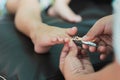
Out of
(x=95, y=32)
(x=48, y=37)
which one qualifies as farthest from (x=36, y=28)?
(x=95, y=32)

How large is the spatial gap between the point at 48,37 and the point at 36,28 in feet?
0.40

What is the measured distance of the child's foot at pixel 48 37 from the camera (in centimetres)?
91

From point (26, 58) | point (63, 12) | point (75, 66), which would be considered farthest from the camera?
point (63, 12)

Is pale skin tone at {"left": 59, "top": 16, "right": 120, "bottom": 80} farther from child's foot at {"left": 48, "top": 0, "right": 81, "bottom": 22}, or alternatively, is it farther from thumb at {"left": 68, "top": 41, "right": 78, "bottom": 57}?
child's foot at {"left": 48, "top": 0, "right": 81, "bottom": 22}

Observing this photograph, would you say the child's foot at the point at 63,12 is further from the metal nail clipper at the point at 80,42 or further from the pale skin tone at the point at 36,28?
the metal nail clipper at the point at 80,42

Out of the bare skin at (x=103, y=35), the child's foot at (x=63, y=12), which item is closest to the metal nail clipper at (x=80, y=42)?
the bare skin at (x=103, y=35)

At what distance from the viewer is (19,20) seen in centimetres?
113

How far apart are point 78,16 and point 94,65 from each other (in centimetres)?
38

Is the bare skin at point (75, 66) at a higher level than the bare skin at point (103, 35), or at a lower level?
lower

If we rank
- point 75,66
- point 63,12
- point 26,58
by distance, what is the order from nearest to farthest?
point 75,66 < point 26,58 < point 63,12

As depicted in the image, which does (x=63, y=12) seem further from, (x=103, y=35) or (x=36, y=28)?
(x=103, y=35)

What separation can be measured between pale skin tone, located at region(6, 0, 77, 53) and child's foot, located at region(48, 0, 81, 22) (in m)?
0.11

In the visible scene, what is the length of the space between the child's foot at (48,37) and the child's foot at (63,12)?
0.24 meters

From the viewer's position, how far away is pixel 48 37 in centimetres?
92
